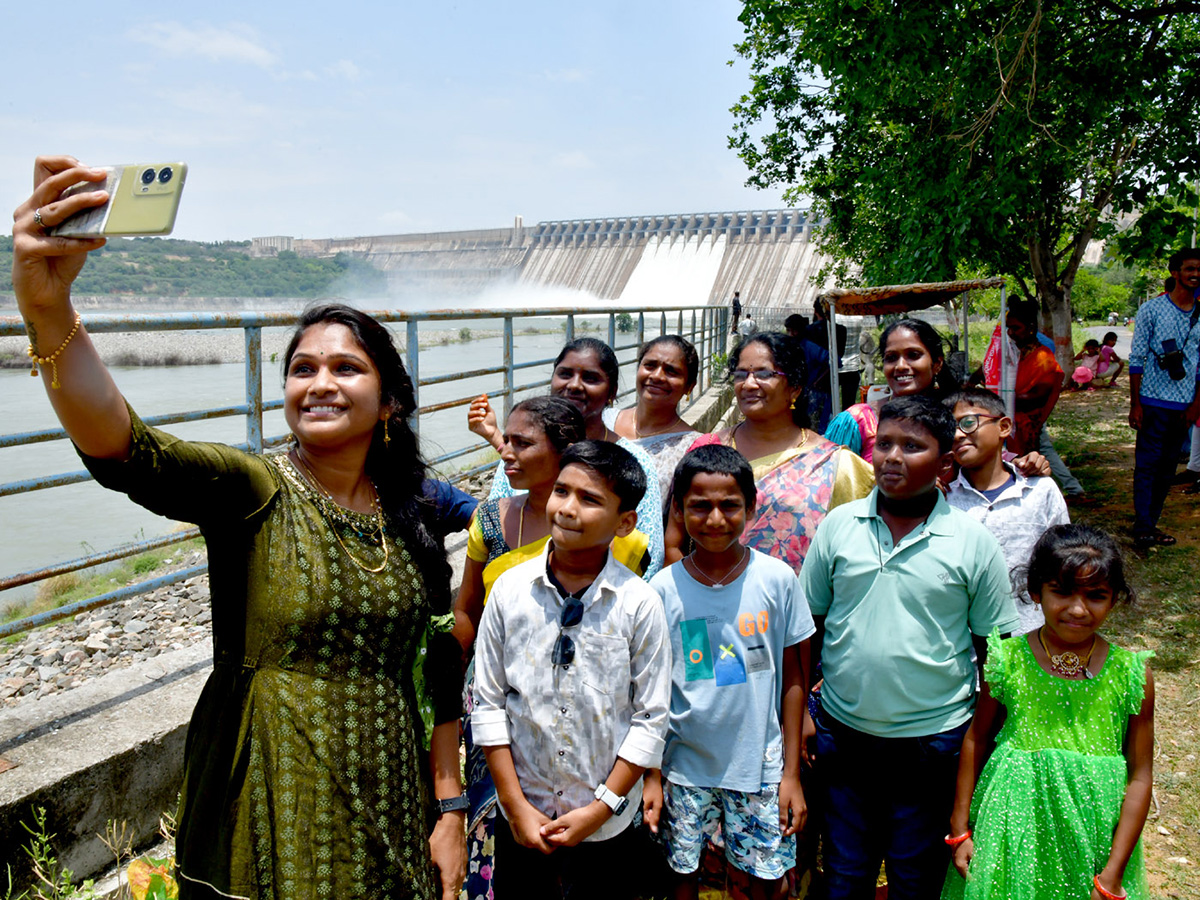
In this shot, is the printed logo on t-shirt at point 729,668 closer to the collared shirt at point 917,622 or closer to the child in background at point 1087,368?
the collared shirt at point 917,622

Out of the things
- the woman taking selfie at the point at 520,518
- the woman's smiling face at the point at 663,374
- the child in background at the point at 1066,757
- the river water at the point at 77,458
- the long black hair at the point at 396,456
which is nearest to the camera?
the long black hair at the point at 396,456

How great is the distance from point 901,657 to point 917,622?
10 cm

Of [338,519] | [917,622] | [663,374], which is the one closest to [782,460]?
[663,374]

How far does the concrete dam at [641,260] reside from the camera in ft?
187

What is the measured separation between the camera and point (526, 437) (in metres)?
2.30

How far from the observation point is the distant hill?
56250 mm

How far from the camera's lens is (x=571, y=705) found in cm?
186

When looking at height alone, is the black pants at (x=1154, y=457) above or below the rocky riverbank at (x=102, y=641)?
above

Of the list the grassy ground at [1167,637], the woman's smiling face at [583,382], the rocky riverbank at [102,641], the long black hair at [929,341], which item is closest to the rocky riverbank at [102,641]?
the rocky riverbank at [102,641]

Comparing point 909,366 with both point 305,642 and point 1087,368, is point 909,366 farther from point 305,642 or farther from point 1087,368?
point 1087,368

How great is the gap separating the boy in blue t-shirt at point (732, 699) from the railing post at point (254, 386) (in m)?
1.71

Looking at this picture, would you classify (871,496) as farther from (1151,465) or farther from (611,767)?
(1151,465)

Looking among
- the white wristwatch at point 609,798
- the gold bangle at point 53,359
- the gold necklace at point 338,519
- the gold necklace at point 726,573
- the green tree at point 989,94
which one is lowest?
the white wristwatch at point 609,798

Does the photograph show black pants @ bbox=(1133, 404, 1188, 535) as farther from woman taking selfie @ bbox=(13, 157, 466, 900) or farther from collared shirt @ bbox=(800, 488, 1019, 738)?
woman taking selfie @ bbox=(13, 157, 466, 900)
